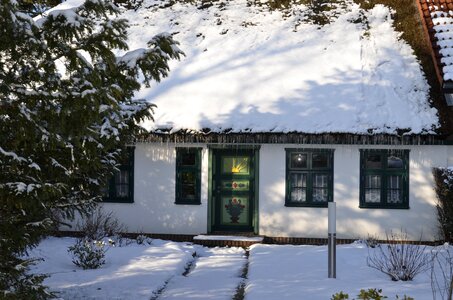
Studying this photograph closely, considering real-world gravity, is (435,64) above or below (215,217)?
above

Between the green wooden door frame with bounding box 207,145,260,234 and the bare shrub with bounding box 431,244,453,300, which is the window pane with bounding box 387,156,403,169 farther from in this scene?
the green wooden door frame with bounding box 207,145,260,234

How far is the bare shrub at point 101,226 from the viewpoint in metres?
12.2

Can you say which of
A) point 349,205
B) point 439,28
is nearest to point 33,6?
point 349,205

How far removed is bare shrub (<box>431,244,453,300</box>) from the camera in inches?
283

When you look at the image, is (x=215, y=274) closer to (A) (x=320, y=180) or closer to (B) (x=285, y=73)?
(A) (x=320, y=180)

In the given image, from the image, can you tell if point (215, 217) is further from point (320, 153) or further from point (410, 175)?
point (410, 175)

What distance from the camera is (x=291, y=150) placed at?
527 inches

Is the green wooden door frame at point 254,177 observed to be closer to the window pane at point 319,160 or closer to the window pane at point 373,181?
the window pane at point 319,160

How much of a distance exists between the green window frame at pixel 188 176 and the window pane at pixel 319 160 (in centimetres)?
268

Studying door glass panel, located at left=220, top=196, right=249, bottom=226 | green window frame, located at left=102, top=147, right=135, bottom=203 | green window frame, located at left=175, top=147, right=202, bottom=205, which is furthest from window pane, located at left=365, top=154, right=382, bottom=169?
green window frame, located at left=102, top=147, right=135, bottom=203

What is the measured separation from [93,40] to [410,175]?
9.46 meters

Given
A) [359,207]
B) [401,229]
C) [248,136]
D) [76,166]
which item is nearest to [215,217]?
[248,136]

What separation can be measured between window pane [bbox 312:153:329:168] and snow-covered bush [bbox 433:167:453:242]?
2391 mm

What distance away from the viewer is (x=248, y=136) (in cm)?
1284
